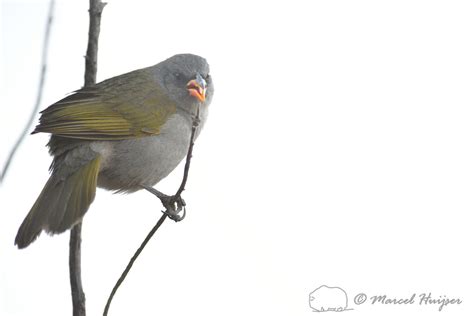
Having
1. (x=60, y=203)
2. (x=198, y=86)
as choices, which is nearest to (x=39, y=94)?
(x=60, y=203)

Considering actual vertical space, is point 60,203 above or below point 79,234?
above

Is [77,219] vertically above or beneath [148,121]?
beneath

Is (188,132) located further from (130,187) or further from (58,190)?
(58,190)

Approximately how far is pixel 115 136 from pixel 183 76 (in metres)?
0.61

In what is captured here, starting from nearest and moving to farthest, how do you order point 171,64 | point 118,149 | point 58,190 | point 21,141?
point 21,141, point 58,190, point 118,149, point 171,64

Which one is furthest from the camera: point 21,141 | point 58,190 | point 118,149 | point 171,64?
point 171,64

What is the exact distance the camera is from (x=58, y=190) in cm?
246

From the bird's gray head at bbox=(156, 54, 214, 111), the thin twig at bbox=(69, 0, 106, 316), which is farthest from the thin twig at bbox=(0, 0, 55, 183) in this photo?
the bird's gray head at bbox=(156, 54, 214, 111)

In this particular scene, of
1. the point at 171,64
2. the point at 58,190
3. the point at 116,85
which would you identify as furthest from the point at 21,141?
the point at 171,64

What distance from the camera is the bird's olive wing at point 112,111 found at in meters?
2.54

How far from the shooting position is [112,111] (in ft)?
9.05

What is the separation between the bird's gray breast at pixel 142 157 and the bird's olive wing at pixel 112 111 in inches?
1.5

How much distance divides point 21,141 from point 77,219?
0.48 metres

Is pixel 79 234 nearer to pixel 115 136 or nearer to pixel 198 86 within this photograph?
pixel 115 136
